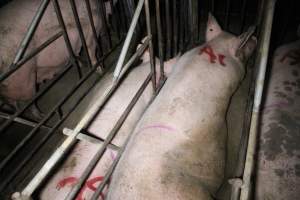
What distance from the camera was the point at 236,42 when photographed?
264 cm

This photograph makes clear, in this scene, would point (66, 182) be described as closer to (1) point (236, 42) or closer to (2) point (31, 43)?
(2) point (31, 43)

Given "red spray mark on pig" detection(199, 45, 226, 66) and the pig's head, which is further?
the pig's head

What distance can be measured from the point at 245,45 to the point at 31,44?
2.25m

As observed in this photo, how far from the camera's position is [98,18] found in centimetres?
356

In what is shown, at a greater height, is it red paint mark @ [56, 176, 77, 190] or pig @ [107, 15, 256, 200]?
pig @ [107, 15, 256, 200]

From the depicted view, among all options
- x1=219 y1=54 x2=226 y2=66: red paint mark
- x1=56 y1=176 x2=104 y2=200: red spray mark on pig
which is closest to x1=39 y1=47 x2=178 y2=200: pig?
x1=56 y1=176 x2=104 y2=200: red spray mark on pig

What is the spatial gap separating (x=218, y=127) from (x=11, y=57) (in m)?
2.18

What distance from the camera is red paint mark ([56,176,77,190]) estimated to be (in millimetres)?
1903

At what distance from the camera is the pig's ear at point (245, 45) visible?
258 centimetres

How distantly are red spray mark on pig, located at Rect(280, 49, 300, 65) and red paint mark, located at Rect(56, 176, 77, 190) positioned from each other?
2268mm

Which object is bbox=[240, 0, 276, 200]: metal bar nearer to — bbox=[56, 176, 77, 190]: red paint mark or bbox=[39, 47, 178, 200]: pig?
bbox=[39, 47, 178, 200]: pig

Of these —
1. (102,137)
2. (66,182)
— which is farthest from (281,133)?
(66,182)

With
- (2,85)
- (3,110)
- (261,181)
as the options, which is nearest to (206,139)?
(261,181)

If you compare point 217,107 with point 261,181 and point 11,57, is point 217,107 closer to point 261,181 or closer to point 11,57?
point 261,181
